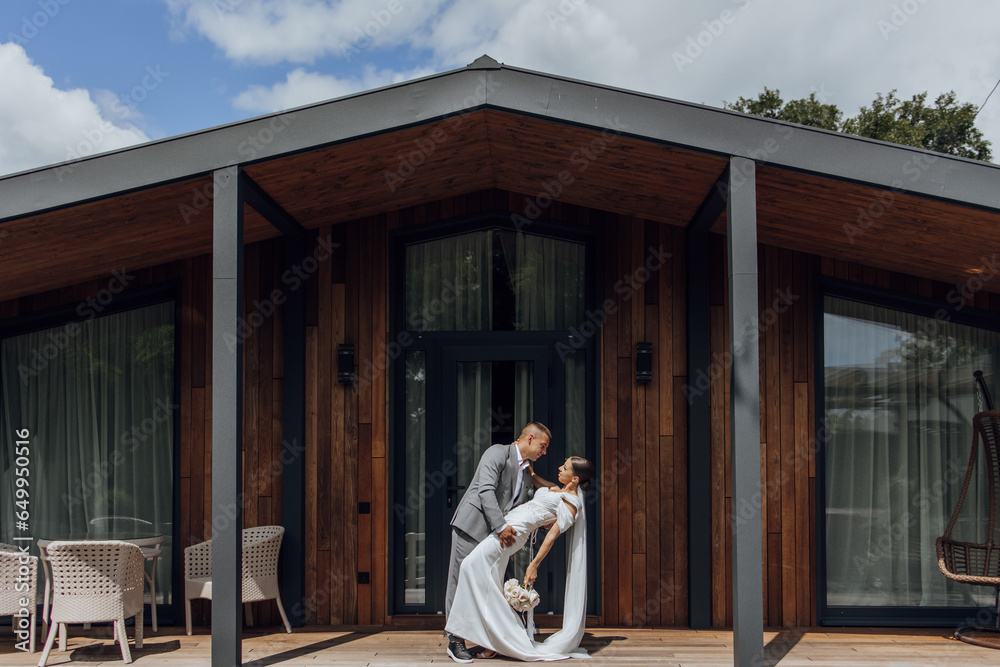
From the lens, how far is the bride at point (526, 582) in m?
4.13

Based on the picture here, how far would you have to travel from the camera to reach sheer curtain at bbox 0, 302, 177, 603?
5.07 meters

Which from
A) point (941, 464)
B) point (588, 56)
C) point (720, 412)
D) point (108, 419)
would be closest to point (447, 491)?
point (720, 412)

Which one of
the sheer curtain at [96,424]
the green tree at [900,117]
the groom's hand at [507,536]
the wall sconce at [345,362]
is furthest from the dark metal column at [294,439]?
the green tree at [900,117]

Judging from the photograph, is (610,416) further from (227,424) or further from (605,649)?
(227,424)

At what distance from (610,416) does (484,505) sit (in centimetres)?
128

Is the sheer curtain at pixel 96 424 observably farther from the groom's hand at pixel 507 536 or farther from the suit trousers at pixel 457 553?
the groom's hand at pixel 507 536

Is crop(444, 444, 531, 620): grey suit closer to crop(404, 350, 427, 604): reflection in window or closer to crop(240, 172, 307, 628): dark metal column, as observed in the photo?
crop(404, 350, 427, 604): reflection in window

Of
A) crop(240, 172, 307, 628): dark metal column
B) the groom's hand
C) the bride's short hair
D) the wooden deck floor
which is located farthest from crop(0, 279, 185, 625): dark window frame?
the bride's short hair

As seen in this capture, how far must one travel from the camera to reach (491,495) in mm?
4262

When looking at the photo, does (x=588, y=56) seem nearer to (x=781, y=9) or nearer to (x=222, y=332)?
(x=781, y=9)

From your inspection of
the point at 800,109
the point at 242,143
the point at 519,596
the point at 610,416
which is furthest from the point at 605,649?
the point at 800,109

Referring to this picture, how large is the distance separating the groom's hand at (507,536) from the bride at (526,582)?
0.09 feet

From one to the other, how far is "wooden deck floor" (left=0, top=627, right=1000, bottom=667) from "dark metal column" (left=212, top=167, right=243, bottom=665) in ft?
1.70

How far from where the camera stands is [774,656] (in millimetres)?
4145
